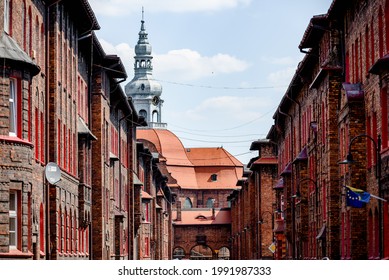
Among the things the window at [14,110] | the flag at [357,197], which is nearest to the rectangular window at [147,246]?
the window at [14,110]

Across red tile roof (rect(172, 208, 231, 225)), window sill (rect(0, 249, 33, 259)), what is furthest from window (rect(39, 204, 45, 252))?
red tile roof (rect(172, 208, 231, 225))

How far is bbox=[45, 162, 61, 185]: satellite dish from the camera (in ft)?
149

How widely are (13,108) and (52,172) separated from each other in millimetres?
8485

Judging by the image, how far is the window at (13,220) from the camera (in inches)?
1473

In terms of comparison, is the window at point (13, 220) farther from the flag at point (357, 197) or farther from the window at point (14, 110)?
the flag at point (357, 197)

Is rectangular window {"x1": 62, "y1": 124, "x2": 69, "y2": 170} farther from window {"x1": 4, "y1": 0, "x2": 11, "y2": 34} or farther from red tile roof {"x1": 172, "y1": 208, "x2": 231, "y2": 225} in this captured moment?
red tile roof {"x1": 172, "y1": 208, "x2": 231, "y2": 225}

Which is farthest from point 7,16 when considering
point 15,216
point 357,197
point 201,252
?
point 201,252

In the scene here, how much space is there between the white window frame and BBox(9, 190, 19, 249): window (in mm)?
1874

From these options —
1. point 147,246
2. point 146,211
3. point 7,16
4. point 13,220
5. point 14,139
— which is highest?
point 7,16

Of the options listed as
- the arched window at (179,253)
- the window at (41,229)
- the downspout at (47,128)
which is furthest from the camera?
the arched window at (179,253)

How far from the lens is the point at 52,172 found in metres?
45.6

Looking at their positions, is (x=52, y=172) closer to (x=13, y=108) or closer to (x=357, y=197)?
(x=13, y=108)

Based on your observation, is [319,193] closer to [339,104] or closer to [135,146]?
[339,104]

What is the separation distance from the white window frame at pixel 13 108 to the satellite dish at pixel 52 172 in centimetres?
811
